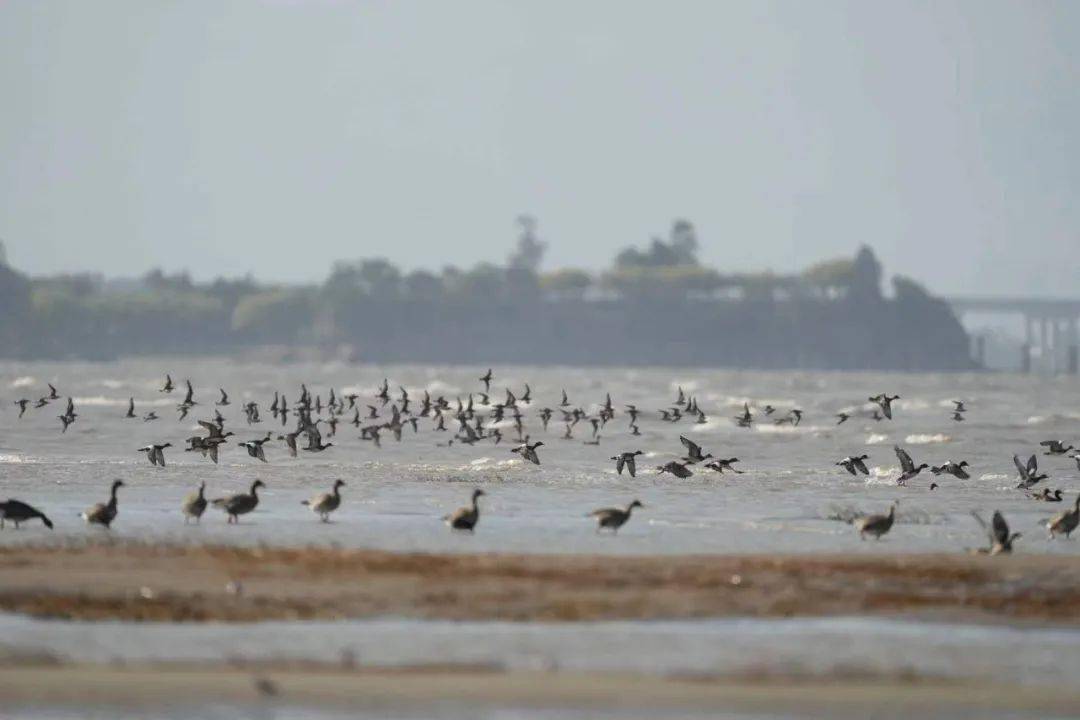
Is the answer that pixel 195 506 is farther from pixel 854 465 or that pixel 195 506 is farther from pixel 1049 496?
pixel 854 465

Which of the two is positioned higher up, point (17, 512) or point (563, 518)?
point (17, 512)

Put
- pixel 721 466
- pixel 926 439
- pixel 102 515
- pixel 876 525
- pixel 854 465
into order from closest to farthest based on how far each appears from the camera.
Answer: pixel 102 515 → pixel 876 525 → pixel 721 466 → pixel 854 465 → pixel 926 439

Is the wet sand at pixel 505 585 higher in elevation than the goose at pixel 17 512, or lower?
lower

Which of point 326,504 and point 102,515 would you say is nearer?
point 102,515

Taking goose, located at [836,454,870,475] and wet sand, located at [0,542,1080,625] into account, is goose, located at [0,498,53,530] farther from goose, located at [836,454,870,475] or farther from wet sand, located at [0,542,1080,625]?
goose, located at [836,454,870,475]

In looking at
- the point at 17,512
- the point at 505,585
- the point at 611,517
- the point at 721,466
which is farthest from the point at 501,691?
the point at 721,466

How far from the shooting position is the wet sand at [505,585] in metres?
25.6

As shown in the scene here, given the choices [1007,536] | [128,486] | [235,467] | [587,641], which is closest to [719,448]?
[235,467]

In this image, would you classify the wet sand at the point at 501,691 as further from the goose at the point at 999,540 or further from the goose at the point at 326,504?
the goose at the point at 326,504

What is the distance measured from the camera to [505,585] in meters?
27.5

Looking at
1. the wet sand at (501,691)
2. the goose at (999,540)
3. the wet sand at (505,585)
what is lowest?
the wet sand at (501,691)

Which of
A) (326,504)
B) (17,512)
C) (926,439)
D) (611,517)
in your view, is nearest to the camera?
(17,512)

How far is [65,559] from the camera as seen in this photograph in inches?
1152

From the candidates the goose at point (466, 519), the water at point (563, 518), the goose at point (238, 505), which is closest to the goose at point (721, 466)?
the water at point (563, 518)
